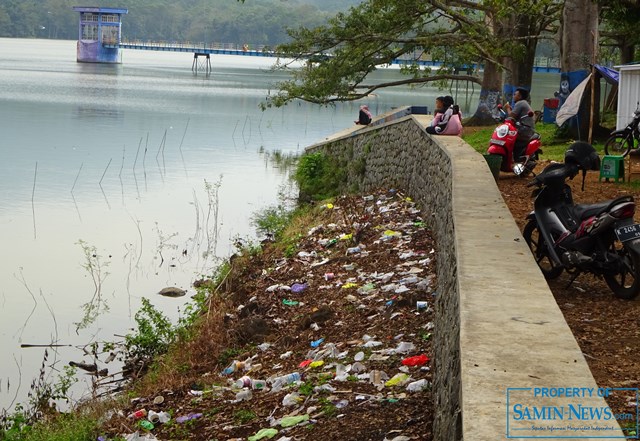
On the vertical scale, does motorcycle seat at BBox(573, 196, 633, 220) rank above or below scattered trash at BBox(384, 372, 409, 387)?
above

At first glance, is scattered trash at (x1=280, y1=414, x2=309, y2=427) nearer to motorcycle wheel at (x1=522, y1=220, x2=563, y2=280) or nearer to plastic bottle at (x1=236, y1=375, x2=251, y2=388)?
plastic bottle at (x1=236, y1=375, x2=251, y2=388)

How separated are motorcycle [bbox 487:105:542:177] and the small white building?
2849 millimetres

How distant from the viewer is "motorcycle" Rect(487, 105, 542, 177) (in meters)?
13.9

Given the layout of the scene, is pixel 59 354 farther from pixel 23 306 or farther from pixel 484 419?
pixel 484 419

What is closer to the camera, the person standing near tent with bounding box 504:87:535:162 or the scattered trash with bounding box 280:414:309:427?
the scattered trash with bounding box 280:414:309:427

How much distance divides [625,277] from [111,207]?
15657 millimetres

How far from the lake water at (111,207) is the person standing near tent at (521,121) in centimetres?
511

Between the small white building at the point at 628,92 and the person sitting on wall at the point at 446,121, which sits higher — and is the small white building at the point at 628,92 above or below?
above

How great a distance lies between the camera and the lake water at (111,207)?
42.7ft

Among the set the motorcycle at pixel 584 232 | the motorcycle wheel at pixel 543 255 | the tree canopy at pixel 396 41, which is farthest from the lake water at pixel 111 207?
the motorcycle at pixel 584 232

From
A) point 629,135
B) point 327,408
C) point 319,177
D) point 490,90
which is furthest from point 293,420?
point 490,90

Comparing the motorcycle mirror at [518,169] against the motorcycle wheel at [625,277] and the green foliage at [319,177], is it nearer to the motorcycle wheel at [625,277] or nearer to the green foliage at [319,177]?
the motorcycle wheel at [625,277]

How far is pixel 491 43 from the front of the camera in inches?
1024

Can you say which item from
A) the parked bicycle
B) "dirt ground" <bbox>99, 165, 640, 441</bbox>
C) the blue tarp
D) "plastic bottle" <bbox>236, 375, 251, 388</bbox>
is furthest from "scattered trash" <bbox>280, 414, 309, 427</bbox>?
the blue tarp
